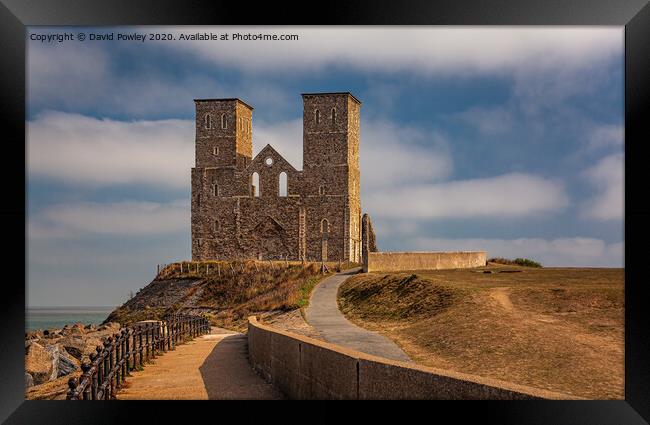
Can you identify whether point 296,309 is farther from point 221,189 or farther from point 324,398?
point 221,189

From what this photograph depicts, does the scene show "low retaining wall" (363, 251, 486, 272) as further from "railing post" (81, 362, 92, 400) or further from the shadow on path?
"railing post" (81, 362, 92, 400)

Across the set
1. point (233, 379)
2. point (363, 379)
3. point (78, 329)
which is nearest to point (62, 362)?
point (233, 379)

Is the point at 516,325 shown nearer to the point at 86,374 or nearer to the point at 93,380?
the point at 93,380

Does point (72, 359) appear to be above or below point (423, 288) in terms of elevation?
below

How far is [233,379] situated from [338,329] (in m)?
7.14

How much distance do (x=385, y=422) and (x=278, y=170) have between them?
4651cm

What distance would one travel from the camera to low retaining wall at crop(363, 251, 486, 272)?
32.0 meters

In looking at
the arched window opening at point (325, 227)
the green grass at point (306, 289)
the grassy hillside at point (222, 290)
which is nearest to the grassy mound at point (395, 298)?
the green grass at point (306, 289)

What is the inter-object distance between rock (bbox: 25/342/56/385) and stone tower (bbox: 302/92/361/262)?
36.1m

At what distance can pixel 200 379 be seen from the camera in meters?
12.1

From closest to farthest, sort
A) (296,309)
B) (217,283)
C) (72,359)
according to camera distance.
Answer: (72,359)
(296,309)
(217,283)
